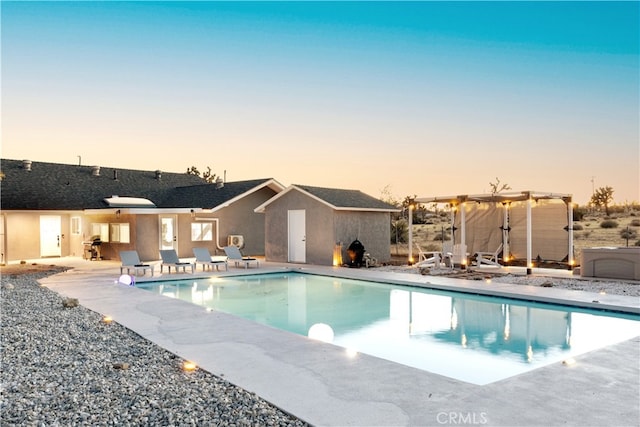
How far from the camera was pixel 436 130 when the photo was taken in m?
23.7

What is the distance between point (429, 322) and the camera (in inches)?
385

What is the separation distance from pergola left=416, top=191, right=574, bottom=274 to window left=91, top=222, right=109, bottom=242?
14.2 metres

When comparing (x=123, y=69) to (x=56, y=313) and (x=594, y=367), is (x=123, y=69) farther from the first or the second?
(x=594, y=367)

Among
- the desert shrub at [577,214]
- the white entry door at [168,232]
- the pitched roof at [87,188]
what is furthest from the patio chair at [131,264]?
the desert shrub at [577,214]

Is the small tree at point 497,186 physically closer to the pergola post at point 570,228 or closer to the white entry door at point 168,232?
the pergola post at point 570,228

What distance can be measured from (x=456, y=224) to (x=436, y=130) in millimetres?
5887

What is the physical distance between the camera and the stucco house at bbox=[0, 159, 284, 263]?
21312 millimetres

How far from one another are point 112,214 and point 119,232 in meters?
1.13

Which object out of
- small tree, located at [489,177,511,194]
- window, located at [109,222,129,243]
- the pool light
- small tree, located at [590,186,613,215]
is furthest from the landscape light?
small tree, located at [590,186,613,215]

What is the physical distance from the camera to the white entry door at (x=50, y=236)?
2309 cm

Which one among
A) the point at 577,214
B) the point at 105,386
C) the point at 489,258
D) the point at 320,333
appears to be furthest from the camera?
the point at 577,214

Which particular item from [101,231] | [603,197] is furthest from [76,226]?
[603,197]

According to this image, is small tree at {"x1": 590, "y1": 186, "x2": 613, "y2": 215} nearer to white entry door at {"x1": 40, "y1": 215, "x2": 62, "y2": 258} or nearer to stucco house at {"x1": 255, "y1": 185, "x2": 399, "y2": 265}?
stucco house at {"x1": 255, "y1": 185, "x2": 399, "y2": 265}

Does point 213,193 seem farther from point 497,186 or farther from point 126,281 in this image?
point 497,186
